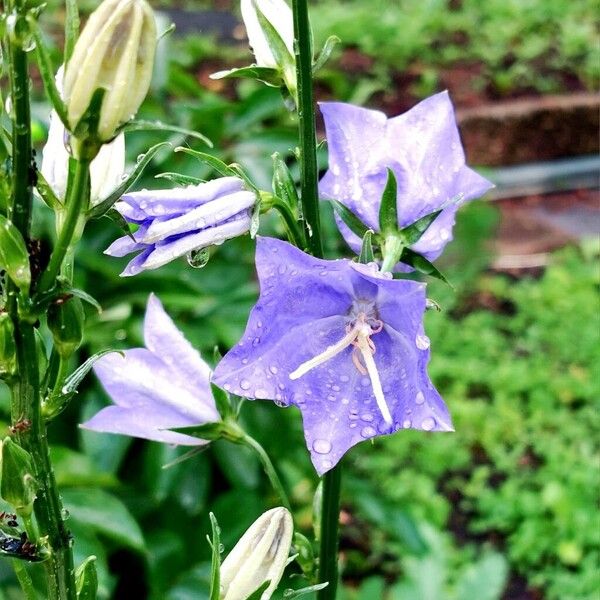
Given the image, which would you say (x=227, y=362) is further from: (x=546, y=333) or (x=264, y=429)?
(x=546, y=333)

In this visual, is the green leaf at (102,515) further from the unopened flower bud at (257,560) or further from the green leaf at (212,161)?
the green leaf at (212,161)

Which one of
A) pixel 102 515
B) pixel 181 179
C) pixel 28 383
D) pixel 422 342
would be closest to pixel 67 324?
pixel 28 383

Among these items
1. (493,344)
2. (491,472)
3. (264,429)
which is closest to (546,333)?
(493,344)

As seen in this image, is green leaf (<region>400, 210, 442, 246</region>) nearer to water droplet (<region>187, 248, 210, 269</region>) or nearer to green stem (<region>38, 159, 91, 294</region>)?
water droplet (<region>187, 248, 210, 269</region>)

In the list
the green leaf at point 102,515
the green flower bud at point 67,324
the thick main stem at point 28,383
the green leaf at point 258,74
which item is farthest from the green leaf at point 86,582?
the green leaf at point 102,515

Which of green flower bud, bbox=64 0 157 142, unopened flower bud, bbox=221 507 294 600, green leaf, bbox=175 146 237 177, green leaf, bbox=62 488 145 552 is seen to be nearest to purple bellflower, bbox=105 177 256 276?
green leaf, bbox=175 146 237 177
